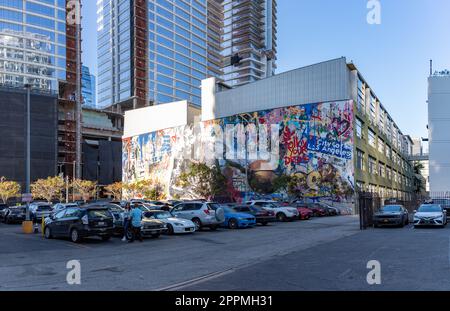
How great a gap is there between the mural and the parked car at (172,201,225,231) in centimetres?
3015

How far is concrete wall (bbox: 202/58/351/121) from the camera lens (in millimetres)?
56906

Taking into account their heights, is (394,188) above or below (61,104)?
below

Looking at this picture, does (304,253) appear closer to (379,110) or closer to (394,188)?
(379,110)

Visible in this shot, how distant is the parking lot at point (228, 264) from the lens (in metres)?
9.32

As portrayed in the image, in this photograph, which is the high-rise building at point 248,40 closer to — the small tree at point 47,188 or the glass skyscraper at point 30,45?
the glass skyscraper at point 30,45

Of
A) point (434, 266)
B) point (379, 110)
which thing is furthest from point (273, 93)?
point (434, 266)

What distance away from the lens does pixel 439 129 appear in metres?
59.6

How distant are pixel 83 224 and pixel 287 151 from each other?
134 ft

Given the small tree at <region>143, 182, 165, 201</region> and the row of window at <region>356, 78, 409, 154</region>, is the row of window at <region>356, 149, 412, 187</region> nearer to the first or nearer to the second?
the row of window at <region>356, 78, 409, 154</region>

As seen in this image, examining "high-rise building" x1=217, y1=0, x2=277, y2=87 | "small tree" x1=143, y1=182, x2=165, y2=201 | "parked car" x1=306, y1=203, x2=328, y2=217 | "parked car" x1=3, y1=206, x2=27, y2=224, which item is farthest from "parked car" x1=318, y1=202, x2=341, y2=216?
"high-rise building" x1=217, y1=0, x2=277, y2=87

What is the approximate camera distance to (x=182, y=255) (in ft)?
48.6

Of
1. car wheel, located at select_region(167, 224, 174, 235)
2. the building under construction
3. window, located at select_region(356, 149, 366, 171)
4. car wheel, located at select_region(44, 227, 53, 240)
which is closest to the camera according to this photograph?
car wheel, located at select_region(44, 227, 53, 240)

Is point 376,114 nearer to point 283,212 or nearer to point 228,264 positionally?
point 283,212
